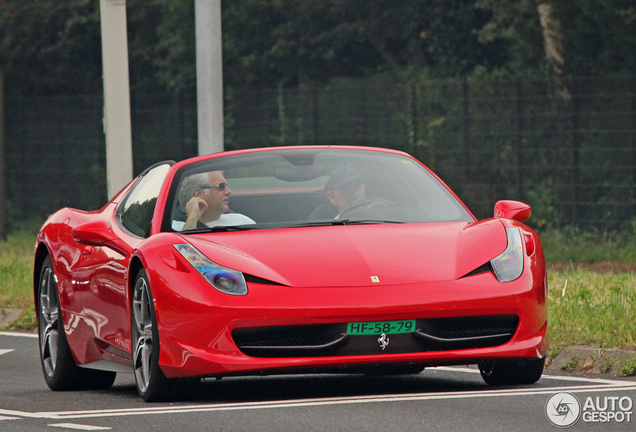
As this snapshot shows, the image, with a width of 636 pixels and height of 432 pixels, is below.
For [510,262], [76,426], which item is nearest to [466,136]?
[510,262]

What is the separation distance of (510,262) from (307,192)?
176cm

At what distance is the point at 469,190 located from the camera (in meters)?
19.8

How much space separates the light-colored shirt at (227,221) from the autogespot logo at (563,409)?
1932 mm

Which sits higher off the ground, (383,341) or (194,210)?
(194,210)

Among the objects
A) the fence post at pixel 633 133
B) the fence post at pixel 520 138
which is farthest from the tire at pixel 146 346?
the fence post at pixel 520 138

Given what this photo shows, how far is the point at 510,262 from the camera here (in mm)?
7137

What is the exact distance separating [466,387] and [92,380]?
2.55m

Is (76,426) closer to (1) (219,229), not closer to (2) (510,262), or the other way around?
(1) (219,229)

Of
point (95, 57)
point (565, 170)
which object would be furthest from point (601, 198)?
point (95, 57)

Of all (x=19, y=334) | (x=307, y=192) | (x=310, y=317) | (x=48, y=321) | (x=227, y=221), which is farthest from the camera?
(x=19, y=334)

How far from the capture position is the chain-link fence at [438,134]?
59.5 ft

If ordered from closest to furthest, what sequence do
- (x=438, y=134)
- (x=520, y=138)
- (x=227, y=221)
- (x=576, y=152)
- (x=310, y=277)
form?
1. (x=310, y=277)
2. (x=227, y=221)
3. (x=576, y=152)
4. (x=520, y=138)
5. (x=438, y=134)

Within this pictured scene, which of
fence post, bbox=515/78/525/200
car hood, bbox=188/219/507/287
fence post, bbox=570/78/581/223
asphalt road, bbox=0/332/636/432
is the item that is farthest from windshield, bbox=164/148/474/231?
fence post, bbox=515/78/525/200

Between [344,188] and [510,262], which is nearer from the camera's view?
[510,262]
